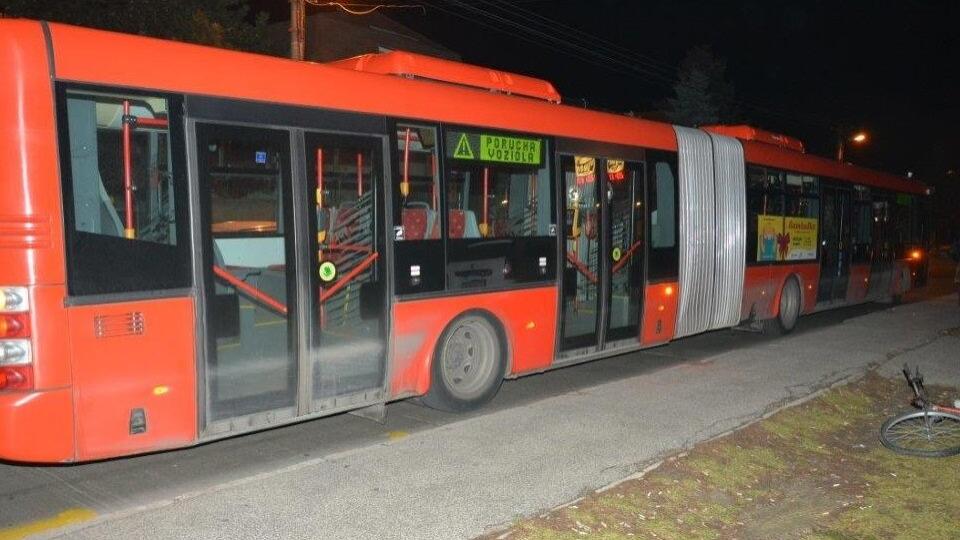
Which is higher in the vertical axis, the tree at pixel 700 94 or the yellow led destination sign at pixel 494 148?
the tree at pixel 700 94

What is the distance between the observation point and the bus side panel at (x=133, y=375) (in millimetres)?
4957

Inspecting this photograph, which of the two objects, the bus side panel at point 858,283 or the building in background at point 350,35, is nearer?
the bus side panel at point 858,283

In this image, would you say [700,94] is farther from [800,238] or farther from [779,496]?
[779,496]

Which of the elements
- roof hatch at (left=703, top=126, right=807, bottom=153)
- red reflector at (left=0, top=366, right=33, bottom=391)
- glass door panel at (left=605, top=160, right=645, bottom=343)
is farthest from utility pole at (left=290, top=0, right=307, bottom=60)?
red reflector at (left=0, top=366, right=33, bottom=391)

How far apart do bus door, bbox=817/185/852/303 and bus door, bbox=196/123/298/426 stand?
11.6 m

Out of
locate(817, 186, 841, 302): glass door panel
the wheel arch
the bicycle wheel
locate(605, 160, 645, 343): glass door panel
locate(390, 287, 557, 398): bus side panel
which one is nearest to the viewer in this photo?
the bicycle wheel

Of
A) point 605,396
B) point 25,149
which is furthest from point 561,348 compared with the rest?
point 25,149

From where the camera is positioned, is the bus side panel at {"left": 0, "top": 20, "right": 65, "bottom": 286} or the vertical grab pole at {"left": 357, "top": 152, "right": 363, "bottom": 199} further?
the vertical grab pole at {"left": 357, "top": 152, "right": 363, "bottom": 199}

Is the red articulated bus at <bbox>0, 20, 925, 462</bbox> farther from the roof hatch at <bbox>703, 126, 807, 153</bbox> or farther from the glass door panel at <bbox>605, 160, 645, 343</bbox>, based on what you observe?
the roof hatch at <bbox>703, 126, 807, 153</bbox>

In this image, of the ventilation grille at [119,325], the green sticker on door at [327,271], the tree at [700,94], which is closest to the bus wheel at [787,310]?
the green sticker on door at [327,271]

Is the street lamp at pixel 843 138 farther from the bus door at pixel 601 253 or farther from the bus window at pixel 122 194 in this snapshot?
the bus window at pixel 122 194

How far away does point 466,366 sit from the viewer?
788 centimetres

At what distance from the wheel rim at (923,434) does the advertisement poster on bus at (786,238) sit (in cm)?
586

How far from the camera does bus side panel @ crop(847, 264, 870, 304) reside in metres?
16.0
